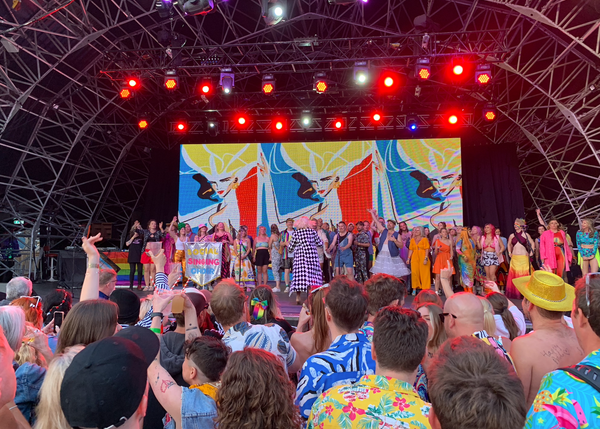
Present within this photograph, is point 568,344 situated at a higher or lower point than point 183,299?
lower

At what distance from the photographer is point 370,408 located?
1.43 metres

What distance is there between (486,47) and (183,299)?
9.71 metres

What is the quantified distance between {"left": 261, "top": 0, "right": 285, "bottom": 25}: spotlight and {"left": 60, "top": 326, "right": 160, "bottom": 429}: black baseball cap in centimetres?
729

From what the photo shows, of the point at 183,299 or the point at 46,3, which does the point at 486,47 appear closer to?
the point at 46,3

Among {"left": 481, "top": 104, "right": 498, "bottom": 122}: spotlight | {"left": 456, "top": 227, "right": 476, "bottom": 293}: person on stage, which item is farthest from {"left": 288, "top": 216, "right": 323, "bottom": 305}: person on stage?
{"left": 481, "top": 104, "right": 498, "bottom": 122}: spotlight

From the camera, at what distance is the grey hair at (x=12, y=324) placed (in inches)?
75.5

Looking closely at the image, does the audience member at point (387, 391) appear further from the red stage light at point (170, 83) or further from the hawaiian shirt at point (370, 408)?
the red stage light at point (170, 83)

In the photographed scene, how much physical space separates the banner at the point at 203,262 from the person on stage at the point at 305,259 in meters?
2.27

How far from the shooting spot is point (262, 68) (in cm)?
1161

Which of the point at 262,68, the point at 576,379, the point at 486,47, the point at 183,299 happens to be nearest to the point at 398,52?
the point at 486,47

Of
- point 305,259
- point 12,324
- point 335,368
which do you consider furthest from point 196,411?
point 305,259

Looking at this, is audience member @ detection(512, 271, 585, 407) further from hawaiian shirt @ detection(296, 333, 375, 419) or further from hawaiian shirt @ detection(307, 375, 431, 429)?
hawaiian shirt @ detection(307, 375, 431, 429)

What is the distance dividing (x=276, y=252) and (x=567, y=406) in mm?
9175

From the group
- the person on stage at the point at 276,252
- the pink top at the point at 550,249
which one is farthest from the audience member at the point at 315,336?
the pink top at the point at 550,249
